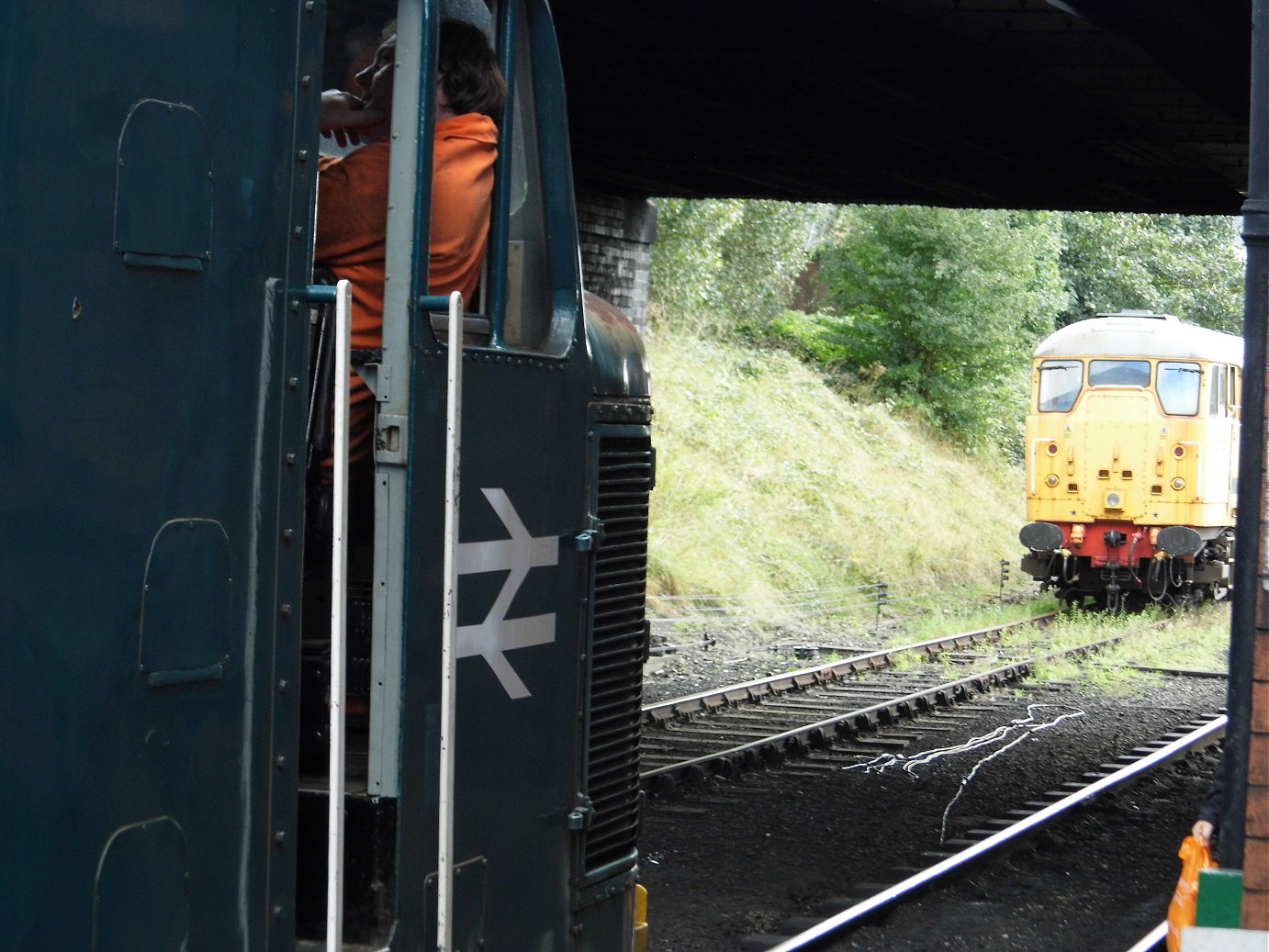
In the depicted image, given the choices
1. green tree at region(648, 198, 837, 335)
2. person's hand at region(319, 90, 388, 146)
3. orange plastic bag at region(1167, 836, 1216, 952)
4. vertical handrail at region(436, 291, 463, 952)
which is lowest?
orange plastic bag at region(1167, 836, 1216, 952)

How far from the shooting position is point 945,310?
3462 centimetres

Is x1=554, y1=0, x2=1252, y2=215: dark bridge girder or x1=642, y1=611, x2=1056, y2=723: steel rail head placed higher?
x1=554, y1=0, x2=1252, y2=215: dark bridge girder

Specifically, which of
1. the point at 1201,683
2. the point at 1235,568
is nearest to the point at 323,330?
the point at 1235,568

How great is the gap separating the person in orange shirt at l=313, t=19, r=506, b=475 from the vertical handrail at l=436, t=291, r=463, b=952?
0.27 metres

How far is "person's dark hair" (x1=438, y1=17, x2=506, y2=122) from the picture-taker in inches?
130

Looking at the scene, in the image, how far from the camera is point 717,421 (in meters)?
27.1

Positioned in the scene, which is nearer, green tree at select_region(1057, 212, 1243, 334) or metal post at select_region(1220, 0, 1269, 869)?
metal post at select_region(1220, 0, 1269, 869)

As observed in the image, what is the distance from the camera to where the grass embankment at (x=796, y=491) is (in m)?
21.8

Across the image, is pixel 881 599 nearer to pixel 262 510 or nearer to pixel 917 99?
pixel 917 99

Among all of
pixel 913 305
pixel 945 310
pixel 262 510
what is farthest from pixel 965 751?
pixel 945 310

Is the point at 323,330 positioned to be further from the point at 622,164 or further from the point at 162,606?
the point at 622,164

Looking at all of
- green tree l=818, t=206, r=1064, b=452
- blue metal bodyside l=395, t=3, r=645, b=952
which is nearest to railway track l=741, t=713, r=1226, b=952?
blue metal bodyside l=395, t=3, r=645, b=952

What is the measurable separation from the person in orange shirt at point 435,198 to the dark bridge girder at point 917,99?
6641 millimetres

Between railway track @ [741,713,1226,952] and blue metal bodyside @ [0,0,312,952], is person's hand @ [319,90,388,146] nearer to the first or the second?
blue metal bodyside @ [0,0,312,952]
